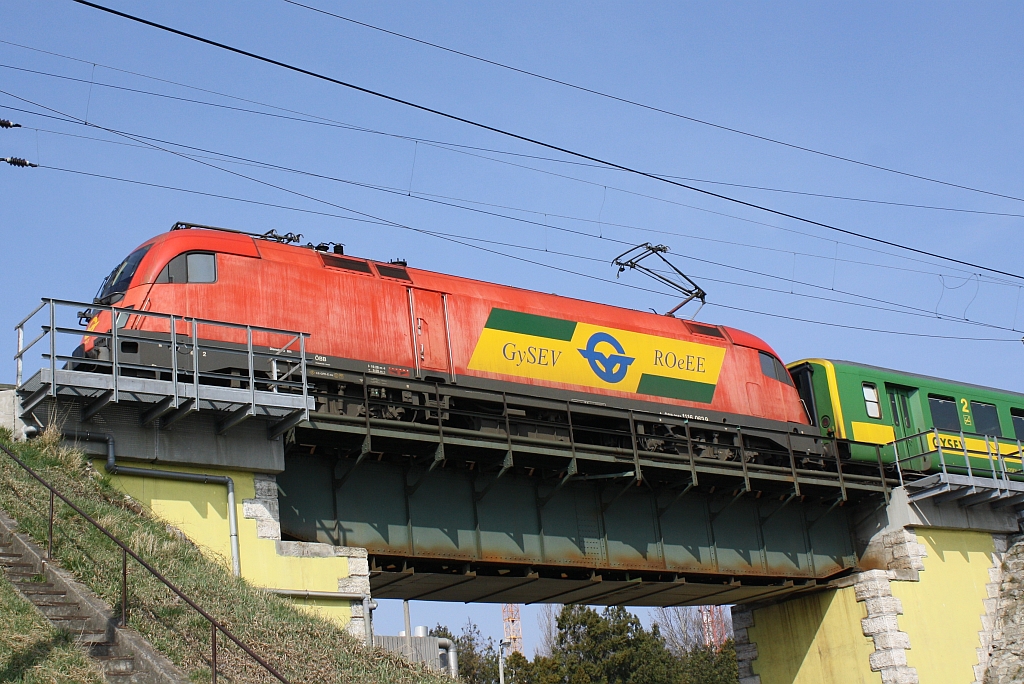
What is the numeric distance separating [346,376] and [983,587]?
61.7 feet

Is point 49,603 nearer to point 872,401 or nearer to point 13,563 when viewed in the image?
point 13,563

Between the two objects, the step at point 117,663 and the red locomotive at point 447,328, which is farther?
the red locomotive at point 447,328

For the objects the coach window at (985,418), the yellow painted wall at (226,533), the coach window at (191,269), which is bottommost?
the yellow painted wall at (226,533)

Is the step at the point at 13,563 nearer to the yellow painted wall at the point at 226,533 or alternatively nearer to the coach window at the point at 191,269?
the yellow painted wall at the point at 226,533

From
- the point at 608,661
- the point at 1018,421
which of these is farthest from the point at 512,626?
the point at 1018,421

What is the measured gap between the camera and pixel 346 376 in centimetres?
2073

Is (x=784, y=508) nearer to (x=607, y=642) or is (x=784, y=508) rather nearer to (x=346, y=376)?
(x=346, y=376)

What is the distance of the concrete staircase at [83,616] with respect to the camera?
12.6 meters

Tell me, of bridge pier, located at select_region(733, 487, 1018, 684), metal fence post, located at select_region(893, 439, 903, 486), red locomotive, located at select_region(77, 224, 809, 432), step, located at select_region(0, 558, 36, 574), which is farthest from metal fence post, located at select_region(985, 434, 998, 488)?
step, located at select_region(0, 558, 36, 574)

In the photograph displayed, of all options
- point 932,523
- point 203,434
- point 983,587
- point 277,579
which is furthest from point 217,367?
point 983,587

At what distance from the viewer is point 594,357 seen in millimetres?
25797

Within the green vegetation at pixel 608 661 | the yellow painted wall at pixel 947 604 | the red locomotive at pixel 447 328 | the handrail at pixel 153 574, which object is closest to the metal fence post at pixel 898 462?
the yellow painted wall at pixel 947 604

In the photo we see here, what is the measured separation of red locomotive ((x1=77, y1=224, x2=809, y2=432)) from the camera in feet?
66.9

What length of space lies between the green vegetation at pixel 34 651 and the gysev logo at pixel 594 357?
471 inches
